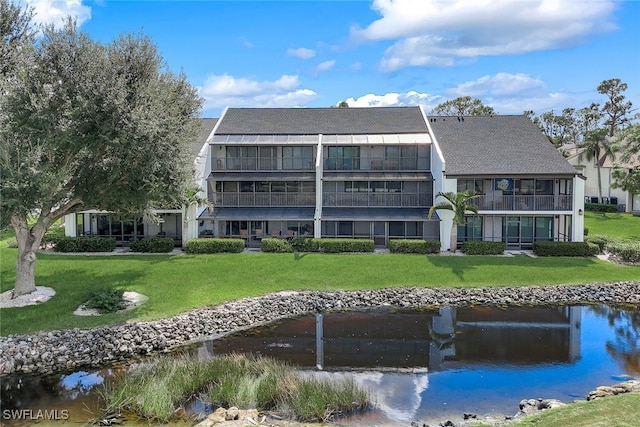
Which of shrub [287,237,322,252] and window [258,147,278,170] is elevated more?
window [258,147,278,170]

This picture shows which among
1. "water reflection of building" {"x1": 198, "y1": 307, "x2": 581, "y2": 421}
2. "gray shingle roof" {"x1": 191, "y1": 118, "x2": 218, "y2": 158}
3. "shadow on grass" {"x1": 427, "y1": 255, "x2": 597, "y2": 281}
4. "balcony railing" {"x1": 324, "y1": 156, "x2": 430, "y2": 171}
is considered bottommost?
"water reflection of building" {"x1": 198, "y1": 307, "x2": 581, "y2": 421}

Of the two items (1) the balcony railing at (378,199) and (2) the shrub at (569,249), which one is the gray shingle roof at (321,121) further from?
(2) the shrub at (569,249)

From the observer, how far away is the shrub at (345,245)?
32.2 m

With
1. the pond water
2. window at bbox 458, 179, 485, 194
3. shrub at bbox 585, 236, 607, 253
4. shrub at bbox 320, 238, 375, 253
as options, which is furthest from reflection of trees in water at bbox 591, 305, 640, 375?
shrub at bbox 320, 238, 375, 253

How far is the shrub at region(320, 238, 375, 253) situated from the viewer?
32.2 m

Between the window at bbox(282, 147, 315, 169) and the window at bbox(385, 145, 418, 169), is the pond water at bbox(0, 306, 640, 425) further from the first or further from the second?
the window at bbox(282, 147, 315, 169)

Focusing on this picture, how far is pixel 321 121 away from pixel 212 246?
14861 mm

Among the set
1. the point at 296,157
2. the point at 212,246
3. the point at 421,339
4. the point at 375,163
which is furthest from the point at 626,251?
the point at 212,246

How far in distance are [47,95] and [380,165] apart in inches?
930

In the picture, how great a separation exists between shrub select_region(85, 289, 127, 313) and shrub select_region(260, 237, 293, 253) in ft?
38.3

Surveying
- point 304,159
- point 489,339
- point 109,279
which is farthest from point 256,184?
point 489,339

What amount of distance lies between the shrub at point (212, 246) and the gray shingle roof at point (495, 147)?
14741mm

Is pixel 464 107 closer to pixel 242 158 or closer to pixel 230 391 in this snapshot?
pixel 242 158

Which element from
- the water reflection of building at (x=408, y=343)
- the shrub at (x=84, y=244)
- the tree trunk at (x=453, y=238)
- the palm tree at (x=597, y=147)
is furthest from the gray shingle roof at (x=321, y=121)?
the palm tree at (x=597, y=147)
